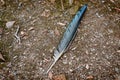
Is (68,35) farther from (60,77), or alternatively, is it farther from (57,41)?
(60,77)

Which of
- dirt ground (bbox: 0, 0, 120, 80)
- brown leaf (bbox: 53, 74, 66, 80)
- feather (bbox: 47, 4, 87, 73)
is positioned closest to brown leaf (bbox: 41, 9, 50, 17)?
dirt ground (bbox: 0, 0, 120, 80)

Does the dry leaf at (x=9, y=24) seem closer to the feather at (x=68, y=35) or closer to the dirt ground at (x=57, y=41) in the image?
the dirt ground at (x=57, y=41)

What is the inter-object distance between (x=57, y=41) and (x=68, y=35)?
3.2 inches

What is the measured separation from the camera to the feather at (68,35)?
1.79 meters

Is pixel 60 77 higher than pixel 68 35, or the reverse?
pixel 68 35

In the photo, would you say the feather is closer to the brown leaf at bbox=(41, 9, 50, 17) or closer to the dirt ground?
A: the dirt ground

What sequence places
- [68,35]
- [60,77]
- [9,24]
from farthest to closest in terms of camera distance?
[9,24]
[68,35]
[60,77]

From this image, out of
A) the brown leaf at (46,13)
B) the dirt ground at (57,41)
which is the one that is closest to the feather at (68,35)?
the dirt ground at (57,41)

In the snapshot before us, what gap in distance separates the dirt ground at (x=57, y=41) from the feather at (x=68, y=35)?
36 millimetres

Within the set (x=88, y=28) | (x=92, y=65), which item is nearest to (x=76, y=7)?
(x=88, y=28)

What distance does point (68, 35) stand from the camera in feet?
6.12

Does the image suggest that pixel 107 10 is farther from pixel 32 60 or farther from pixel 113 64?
pixel 32 60

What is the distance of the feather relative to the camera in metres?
1.79

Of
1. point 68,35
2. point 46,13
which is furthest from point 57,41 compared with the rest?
point 46,13
